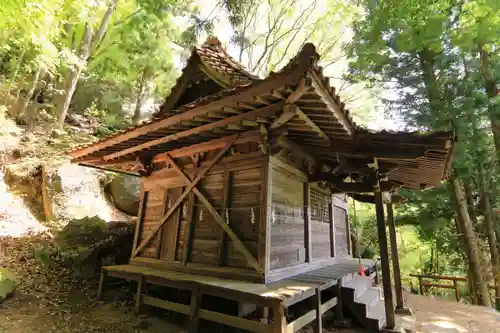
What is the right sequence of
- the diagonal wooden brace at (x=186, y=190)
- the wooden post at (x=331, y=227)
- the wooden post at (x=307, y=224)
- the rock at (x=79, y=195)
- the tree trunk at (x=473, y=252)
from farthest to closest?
the rock at (x=79, y=195) < the tree trunk at (x=473, y=252) < the wooden post at (x=331, y=227) < the wooden post at (x=307, y=224) < the diagonal wooden brace at (x=186, y=190)

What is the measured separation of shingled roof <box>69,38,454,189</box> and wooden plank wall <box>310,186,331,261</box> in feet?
3.30

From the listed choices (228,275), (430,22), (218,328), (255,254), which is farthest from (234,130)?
(430,22)

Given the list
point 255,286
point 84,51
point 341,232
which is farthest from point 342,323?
point 84,51

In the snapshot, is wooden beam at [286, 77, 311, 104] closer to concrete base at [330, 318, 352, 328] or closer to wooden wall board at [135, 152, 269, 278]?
wooden wall board at [135, 152, 269, 278]

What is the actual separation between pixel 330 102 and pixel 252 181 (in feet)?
6.92

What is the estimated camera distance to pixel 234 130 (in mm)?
5031

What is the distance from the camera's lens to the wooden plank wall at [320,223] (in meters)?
6.42

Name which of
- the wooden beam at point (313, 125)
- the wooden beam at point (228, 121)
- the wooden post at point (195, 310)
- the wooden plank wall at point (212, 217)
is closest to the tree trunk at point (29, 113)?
the wooden plank wall at point (212, 217)

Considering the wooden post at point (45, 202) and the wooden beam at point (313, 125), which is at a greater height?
the wooden beam at point (313, 125)

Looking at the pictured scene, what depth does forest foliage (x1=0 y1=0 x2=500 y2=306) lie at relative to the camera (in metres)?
8.49

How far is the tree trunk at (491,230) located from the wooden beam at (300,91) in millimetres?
10407

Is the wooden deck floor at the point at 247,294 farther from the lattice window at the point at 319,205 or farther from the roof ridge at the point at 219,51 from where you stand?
the roof ridge at the point at 219,51

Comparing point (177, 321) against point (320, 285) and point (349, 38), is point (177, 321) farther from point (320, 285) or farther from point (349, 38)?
point (349, 38)

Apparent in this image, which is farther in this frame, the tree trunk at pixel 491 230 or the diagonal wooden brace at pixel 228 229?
the tree trunk at pixel 491 230
